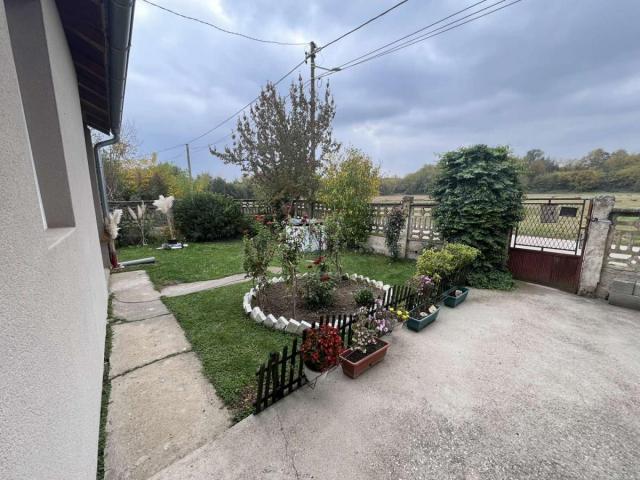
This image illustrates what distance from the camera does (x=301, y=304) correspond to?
4.33 m

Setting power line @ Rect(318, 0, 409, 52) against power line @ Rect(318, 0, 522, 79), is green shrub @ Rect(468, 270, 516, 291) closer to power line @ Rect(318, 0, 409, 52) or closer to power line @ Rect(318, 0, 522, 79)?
power line @ Rect(318, 0, 522, 79)

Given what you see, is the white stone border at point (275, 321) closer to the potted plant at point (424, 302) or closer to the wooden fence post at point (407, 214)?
the potted plant at point (424, 302)

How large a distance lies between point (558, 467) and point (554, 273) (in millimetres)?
4986

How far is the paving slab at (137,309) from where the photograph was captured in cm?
397

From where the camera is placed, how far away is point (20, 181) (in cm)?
96

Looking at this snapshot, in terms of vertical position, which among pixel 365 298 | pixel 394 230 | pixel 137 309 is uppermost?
pixel 394 230

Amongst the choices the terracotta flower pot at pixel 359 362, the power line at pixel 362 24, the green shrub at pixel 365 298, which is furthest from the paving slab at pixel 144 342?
the power line at pixel 362 24

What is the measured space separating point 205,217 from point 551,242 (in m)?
10.5

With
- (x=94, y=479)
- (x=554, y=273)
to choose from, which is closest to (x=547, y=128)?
(x=554, y=273)

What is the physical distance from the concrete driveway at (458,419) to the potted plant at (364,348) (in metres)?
0.11

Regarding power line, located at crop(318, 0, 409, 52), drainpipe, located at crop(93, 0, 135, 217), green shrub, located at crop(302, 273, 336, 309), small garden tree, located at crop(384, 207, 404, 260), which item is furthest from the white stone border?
power line, located at crop(318, 0, 409, 52)

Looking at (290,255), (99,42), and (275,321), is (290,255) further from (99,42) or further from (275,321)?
(99,42)

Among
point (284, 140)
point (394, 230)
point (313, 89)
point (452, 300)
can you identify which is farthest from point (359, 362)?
Answer: point (313, 89)

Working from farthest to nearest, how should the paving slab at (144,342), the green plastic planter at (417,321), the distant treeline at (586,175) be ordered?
1. the distant treeline at (586,175)
2. the green plastic planter at (417,321)
3. the paving slab at (144,342)
